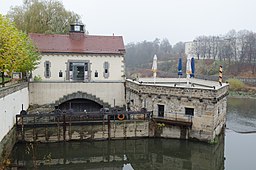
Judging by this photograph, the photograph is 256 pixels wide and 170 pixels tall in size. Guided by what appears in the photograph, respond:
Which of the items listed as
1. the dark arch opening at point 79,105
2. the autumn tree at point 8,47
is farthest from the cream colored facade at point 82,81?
the autumn tree at point 8,47

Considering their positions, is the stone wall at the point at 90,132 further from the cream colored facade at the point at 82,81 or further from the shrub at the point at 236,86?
the shrub at the point at 236,86

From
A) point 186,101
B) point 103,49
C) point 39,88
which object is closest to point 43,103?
point 39,88

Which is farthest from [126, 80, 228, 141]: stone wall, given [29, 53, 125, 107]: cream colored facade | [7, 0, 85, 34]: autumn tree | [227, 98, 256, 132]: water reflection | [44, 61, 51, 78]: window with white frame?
[7, 0, 85, 34]: autumn tree

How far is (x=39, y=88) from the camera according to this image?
66.6 ft

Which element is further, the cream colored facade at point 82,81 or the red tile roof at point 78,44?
the red tile roof at point 78,44

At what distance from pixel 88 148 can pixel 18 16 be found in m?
20.2

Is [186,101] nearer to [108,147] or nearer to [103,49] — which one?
[108,147]

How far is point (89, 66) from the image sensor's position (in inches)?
837

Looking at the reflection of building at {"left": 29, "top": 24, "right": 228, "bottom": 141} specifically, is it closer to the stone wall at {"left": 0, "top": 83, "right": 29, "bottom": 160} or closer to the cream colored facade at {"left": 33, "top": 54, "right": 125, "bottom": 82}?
the cream colored facade at {"left": 33, "top": 54, "right": 125, "bottom": 82}

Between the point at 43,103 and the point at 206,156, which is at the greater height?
the point at 43,103

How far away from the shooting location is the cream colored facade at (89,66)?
20.8 metres

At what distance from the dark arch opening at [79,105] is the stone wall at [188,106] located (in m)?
4.92

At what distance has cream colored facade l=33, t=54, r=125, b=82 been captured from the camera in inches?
818

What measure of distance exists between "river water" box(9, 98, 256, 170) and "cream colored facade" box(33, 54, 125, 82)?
673 cm
